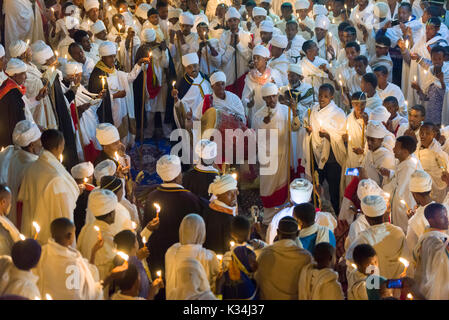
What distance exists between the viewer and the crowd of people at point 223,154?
605 centimetres

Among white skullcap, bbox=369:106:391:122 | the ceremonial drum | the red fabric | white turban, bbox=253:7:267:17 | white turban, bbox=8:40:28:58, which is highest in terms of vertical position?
white turban, bbox=8:40:28:58

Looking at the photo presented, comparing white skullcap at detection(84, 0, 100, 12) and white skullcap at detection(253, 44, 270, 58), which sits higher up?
white skullcap at detection(84, 0, 100, 12)

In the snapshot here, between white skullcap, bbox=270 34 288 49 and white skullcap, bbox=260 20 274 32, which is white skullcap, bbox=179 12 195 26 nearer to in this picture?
white skullcap, bbox=260 20 274 32

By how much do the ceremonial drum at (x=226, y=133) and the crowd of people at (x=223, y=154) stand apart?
0.11 ft

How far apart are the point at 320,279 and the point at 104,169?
11.4 feet

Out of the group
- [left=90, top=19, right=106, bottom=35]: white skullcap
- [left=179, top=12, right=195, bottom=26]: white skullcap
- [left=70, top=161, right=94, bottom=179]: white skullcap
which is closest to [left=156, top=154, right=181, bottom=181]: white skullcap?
[left=70, top=161, right=94, bottom=179]: white skullcap

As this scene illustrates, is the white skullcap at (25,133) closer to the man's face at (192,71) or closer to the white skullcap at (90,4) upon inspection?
the man's face at (192,71)

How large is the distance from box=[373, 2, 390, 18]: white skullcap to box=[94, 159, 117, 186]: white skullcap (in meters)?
7.28

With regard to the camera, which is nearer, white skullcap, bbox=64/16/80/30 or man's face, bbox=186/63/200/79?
man's face, bbox=186/63/200/79

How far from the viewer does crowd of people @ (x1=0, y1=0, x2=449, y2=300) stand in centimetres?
605

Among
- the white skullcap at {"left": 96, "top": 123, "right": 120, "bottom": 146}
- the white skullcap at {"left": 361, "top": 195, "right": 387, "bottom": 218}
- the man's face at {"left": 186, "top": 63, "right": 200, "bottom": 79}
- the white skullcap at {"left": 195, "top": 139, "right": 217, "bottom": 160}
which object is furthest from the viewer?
the man's face at {"left": 186, "top": 63, "right": 200, "bottom": 79}

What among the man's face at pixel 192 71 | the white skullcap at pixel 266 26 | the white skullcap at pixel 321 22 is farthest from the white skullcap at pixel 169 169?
the white skullcap at pixel 321 22

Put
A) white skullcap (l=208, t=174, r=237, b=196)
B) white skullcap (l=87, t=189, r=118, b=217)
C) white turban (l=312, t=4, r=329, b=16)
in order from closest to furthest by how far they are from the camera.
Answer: white skullcap (l=87, t=189, r=118, b=217) < white skullcap (l=208, t=174, r=237, b=196) < white turban (l=312, t=4, r=329, b=16)

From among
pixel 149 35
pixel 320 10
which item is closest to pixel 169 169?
pixel 149 35
